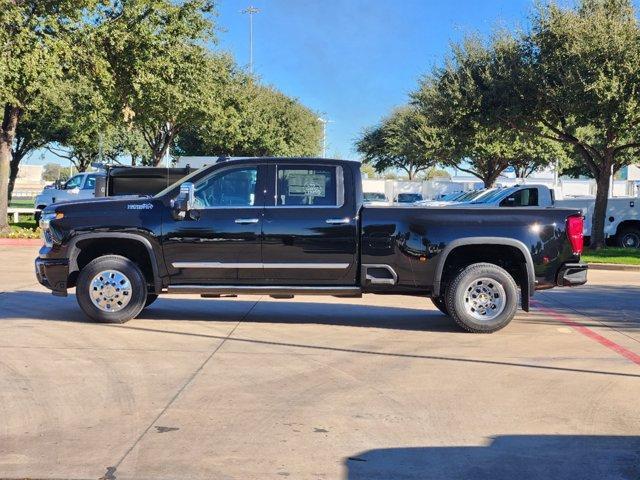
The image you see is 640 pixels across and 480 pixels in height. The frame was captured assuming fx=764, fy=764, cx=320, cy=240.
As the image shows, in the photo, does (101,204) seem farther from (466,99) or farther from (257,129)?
(257,129)

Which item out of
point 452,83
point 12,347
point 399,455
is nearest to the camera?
point 399,455

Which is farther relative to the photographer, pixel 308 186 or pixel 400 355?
pixel 308 186

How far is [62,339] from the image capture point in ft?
26.9

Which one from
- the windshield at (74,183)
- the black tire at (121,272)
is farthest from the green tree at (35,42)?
the black tire at (121,272)

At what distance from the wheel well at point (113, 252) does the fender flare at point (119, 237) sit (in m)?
0.06

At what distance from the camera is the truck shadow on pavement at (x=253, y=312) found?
9.77 meters

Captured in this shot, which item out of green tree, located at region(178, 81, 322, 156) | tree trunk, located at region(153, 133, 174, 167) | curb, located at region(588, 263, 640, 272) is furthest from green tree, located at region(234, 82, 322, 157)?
curb, located at region(588, 263, 640, 272)

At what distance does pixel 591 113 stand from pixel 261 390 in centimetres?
1687

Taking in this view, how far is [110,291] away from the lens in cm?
909

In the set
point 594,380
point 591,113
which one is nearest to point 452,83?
point 591,113

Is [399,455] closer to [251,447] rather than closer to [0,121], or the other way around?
[251,447]

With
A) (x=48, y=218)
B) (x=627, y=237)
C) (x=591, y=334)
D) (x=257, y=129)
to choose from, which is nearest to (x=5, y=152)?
(x=48, y=218)

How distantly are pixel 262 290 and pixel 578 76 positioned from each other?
14.3 meters

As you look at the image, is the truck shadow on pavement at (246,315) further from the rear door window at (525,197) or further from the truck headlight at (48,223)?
the rear door window at (525,197)
